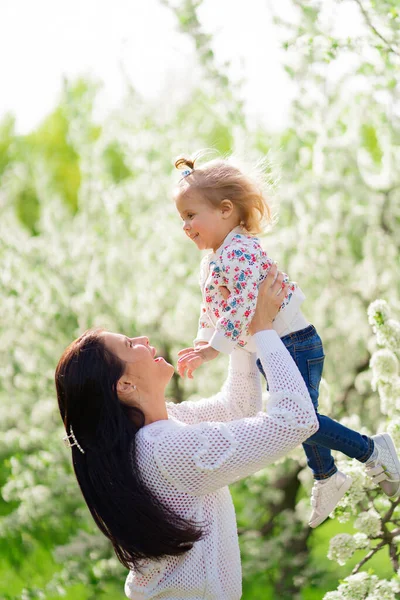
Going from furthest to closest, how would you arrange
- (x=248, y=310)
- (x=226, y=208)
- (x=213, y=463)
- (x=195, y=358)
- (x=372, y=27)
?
(x=372, y=27) → (x=226, y=208) → (x=195, y=358) → (x=248, y=310) → (x=213, y=463)

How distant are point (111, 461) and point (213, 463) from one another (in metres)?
0.34

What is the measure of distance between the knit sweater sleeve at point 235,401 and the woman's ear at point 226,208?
1.68ft

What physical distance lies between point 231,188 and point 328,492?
1.24 metres

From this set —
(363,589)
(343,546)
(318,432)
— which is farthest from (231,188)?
(363,589)

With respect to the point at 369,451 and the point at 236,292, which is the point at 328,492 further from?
the point at 236,292

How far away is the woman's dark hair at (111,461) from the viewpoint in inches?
110

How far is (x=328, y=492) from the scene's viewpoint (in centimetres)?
333

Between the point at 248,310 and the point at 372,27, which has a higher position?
the point at 372,27

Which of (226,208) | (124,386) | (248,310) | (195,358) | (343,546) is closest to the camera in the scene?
(124,386)

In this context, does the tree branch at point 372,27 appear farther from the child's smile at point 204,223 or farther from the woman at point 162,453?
the woman at point 162,453

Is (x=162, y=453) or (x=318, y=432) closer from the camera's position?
(x=162, y=453)

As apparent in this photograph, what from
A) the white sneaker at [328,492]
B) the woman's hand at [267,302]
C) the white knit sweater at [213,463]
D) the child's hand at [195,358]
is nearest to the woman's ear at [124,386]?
the white knit sweater at [213,463]

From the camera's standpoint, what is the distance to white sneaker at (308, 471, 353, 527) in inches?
131

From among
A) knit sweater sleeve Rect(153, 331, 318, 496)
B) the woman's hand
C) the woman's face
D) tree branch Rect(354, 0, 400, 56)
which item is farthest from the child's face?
tree branch Rect(354, 0, 400, 56)
